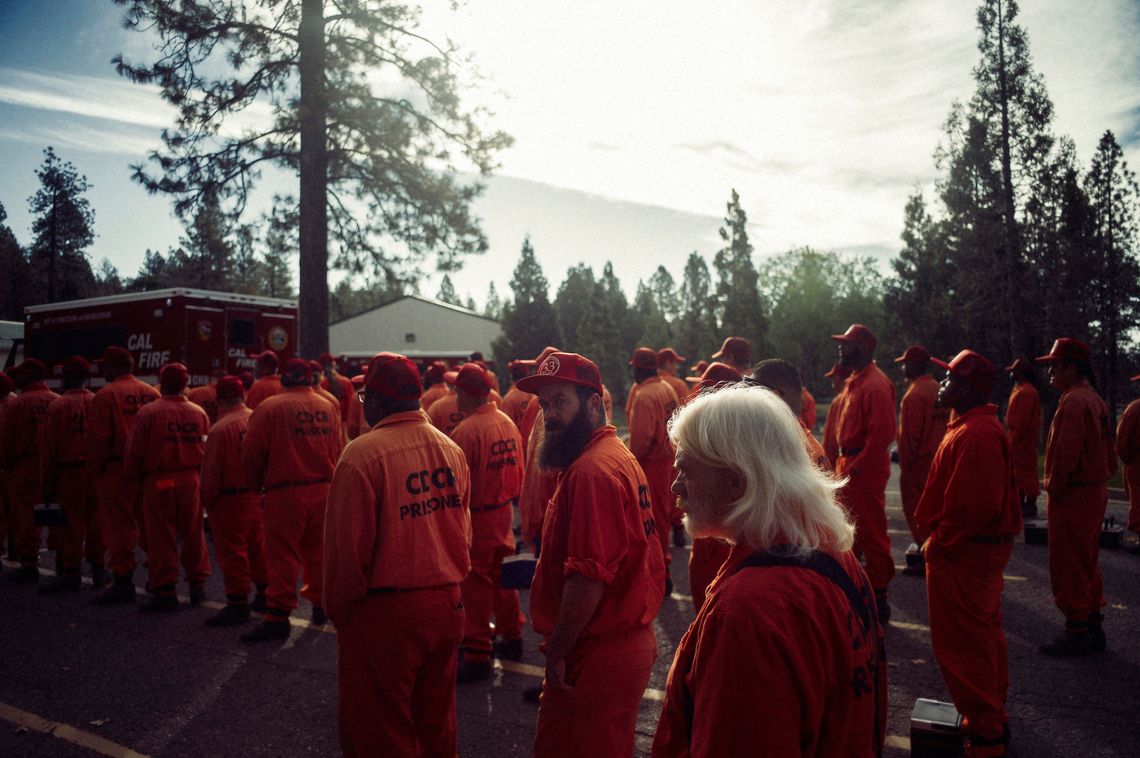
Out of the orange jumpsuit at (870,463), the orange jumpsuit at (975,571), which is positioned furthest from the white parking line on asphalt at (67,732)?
the orange jumpsuit at (870,463)

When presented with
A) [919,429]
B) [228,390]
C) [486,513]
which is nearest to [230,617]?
[228,390]

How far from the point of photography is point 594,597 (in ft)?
8.68

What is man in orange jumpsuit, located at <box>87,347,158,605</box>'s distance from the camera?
292 inches

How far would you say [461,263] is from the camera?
15359 mm

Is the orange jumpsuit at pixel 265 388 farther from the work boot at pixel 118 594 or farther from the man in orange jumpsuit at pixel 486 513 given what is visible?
the man in orange jumpsuit at pixel 486 513

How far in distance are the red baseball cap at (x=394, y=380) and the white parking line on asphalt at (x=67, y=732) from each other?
9.18 feet

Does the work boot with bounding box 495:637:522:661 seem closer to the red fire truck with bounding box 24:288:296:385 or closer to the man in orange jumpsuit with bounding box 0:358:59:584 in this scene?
the man in orange jumpsuit with bounding box 0:358:59:584

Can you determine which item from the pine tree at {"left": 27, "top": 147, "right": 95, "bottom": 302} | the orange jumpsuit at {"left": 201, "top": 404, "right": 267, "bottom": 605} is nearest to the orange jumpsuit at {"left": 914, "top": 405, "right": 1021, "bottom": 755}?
the orange jumpsuit at {"left": 201, "top": 404, "right": 267, "bottom": 605}

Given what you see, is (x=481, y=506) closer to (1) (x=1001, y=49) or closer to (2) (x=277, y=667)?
(2) (x=277, y=667)

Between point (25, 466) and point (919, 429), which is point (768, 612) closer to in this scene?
point (919, 429)

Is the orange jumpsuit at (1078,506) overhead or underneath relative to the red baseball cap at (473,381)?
underneath

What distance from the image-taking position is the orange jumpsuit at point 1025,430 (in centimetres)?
943

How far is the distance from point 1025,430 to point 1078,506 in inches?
178

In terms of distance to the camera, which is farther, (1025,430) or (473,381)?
(1025,430)
